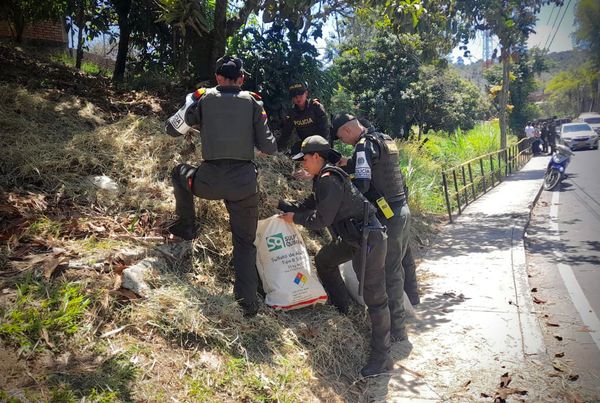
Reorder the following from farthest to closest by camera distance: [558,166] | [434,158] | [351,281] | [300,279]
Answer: [434,158] → [558,166] → [351,281] → [300,279]

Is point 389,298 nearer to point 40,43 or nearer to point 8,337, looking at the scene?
point 8,337

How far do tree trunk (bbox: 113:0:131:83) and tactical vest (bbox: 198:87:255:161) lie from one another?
595 centimetres

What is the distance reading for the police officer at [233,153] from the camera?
3.90m

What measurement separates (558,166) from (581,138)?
564 inches

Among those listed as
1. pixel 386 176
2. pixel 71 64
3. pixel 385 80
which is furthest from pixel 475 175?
pixel 71 64

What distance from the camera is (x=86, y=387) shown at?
268cm

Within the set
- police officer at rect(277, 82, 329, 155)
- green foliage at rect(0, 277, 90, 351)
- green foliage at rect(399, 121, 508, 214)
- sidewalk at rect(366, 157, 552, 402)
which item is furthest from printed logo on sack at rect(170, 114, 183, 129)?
green foliage at rect(399, 121, 508, 214)

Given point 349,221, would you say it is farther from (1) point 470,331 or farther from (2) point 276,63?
(2) point 276,63

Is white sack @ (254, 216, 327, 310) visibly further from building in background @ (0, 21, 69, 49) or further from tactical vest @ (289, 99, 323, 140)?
building in background @ (0, 21, 69, 49)

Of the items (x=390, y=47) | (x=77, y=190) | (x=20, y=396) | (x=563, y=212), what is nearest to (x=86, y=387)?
(x=20, y=396)

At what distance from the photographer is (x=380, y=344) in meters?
4.02

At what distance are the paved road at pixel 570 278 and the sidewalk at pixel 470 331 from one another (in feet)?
0.66

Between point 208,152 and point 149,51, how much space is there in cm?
742

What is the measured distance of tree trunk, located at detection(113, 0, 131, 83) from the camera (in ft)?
31.2
